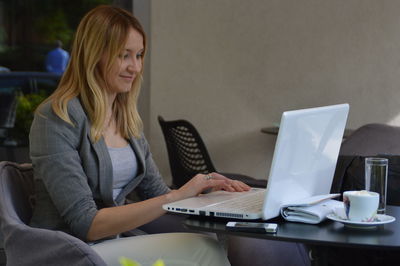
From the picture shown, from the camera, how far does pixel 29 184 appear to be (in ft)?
8.37

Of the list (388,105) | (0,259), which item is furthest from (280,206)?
(388,105)

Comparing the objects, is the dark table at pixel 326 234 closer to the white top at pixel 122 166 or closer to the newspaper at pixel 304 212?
the newspaper at pixel 304 212

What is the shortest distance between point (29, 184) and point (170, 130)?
211 cm

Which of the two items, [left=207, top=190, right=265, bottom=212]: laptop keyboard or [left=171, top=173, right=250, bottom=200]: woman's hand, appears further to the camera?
[left=171, top=173, right=250, bottom=200]: woman's hand

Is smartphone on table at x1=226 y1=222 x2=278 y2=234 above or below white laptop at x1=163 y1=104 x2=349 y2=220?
below

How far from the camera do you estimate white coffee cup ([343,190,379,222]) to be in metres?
1.98

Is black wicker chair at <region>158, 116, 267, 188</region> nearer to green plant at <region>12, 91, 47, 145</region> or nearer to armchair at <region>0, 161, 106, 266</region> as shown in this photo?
green plant at <region>12, 91, 47, 145</region>

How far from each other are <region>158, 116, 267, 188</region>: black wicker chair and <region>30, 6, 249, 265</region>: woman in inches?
66.6

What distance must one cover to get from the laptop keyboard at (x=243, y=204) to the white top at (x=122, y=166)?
0.50m

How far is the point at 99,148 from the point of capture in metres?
2.46

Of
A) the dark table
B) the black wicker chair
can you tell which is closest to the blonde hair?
the dark table

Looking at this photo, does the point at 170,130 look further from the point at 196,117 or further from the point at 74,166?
the point at 74,166

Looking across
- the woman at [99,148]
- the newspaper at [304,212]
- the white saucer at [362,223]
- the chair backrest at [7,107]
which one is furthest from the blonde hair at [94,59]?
the chair backrest at [7,107]

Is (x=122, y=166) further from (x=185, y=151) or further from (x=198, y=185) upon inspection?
(x=185, y=151)
